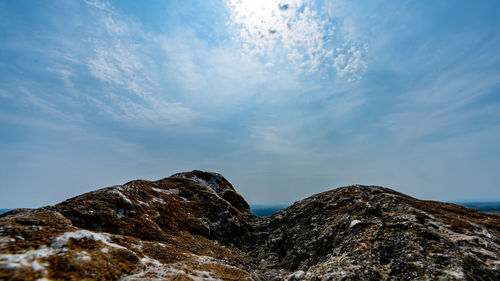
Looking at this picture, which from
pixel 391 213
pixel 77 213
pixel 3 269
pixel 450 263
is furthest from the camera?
pixel 391 213

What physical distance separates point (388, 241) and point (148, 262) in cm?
1848

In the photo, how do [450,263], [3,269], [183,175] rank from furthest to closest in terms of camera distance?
[183,175], [450,263], [3,269]

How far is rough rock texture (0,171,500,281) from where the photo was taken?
1130cm

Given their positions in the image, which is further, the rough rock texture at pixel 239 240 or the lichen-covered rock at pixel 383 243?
the lichen-covered rock at pixel 383 243

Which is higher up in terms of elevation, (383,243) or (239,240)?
(383,243)

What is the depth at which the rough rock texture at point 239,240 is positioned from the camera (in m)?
11.3

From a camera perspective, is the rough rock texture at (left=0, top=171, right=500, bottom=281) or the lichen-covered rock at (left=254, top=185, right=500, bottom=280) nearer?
the rough rock texture at (left=0, top=171, right=500, bottom=281)

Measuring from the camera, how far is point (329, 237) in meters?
22.1

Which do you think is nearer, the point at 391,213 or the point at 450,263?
the point at 450,263

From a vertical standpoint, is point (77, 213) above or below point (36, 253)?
above

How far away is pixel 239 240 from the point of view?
103 ft

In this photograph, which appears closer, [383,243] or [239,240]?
[383,243]

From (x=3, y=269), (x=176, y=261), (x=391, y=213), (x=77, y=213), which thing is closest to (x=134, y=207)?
(x=77, y=213)

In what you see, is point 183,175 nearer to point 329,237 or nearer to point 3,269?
point 329,237
